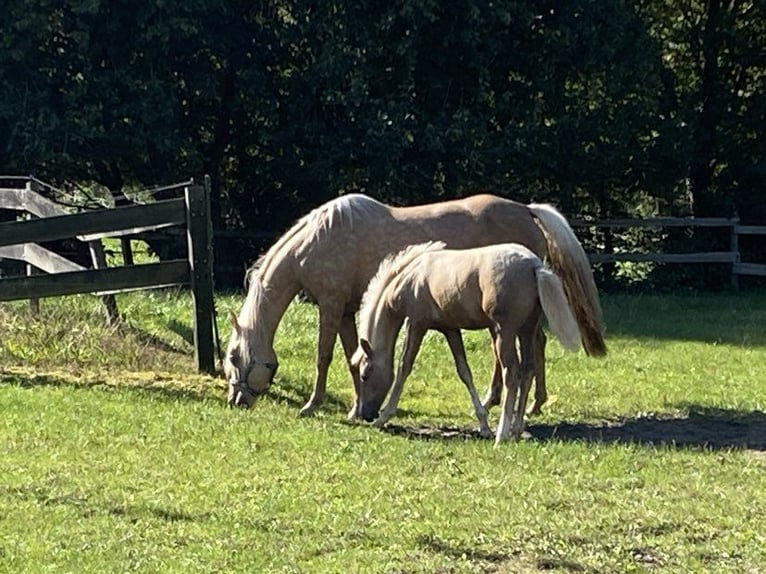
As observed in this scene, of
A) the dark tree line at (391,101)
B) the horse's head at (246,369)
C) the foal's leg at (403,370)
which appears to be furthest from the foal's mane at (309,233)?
the dark tree line at (391,101)

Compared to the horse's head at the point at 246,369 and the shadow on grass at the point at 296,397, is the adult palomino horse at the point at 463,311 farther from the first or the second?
the horse's head at the point at 246,369

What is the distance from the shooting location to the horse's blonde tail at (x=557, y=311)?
279 inches

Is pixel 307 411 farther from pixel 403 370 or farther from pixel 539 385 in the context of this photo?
pixel 539 385

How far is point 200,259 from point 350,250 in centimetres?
147

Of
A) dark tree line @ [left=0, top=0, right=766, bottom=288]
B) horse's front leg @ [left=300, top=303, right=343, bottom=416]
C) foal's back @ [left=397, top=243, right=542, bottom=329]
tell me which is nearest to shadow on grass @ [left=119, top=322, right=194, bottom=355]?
horse's front leg @ [left=300, top=303, right=343, bottom=416]

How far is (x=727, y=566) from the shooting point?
4.56 metres

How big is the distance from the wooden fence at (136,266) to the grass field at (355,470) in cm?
63

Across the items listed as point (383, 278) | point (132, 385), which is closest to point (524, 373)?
point (383, 278)

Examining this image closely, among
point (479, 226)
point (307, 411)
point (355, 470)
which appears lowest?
point (307, 411)

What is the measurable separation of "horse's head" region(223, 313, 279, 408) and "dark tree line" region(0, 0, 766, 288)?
31.6 feet

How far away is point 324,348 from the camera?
8.98m

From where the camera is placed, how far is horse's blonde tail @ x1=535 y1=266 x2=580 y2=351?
23.2ft

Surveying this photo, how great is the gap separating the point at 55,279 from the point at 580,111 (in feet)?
43.5

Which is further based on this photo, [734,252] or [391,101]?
[734,252]
